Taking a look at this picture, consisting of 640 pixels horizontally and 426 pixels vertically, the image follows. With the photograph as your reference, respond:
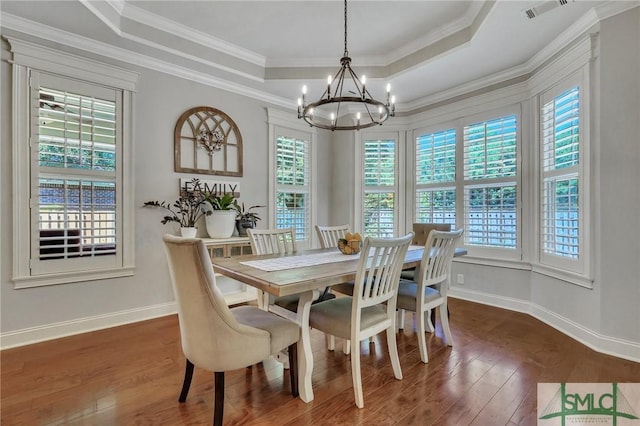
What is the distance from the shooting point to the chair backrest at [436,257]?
240cm

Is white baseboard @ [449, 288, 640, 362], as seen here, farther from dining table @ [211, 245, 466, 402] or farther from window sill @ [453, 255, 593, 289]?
dining table @ [211, 245, 466, 402]

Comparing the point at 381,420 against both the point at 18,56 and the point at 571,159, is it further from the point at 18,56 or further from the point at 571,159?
the point at 18,56

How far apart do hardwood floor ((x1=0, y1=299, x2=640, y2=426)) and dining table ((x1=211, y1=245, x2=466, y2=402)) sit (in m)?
0.26

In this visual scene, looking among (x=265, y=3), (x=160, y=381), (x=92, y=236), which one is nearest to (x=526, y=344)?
(x=160, y=381)

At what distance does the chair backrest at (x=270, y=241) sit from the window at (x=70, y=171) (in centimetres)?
144

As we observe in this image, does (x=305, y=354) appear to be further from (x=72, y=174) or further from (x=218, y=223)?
(x=72, y=174)

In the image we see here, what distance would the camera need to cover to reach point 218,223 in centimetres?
362

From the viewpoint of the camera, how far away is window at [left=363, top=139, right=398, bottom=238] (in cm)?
483

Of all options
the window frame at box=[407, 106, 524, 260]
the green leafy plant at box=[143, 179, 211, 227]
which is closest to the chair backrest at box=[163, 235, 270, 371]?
the green leafy plant at box=[143, 179, 211, 227]

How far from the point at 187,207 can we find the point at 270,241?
50.8 inches

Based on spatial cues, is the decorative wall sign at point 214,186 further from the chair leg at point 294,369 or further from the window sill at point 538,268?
the window sill at point 538,268

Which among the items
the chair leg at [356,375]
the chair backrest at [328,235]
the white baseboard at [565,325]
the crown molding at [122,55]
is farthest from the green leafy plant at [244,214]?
the white baseboard at [565,325]

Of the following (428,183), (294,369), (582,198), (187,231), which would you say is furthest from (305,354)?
(428,183)

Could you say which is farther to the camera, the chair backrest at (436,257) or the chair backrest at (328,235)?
the chair backrest at (328,235)
